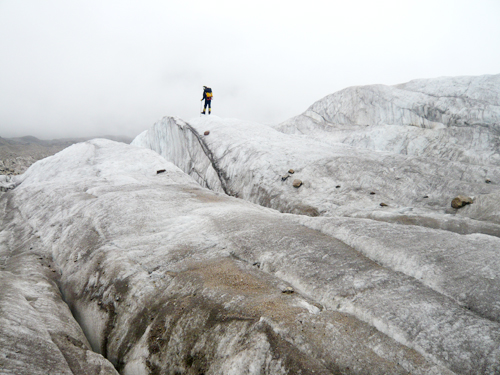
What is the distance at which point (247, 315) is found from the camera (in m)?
6.04

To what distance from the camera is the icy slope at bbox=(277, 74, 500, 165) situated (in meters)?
32.3

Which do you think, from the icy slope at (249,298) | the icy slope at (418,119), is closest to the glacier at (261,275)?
the icy slope at (249,298)

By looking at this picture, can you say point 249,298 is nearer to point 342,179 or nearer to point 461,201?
point 461,201

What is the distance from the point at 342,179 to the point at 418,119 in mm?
27467

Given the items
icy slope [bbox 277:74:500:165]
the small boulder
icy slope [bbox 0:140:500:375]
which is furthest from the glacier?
icy slope [bbox 277:74:500:165]

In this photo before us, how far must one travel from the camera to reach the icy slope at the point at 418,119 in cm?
3231

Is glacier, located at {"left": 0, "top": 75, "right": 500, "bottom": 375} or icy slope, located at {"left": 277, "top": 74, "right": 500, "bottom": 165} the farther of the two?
icy slope, located at {"left": 277, "top": 74, "right": 500, "bottom": 165}

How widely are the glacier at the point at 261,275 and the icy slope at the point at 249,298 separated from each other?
35mm

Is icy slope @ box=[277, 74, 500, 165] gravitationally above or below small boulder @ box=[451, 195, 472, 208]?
above

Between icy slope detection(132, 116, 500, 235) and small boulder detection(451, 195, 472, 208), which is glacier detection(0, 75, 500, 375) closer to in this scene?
icy slope detection(132, 116, 500, 235)

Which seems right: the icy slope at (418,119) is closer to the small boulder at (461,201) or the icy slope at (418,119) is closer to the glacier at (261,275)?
the glacier at (261,275)

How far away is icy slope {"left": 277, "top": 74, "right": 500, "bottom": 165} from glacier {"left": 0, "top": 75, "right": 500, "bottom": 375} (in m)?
16.4

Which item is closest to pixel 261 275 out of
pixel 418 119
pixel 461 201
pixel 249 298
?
pixel 249 298

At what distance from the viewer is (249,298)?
6586 mm
